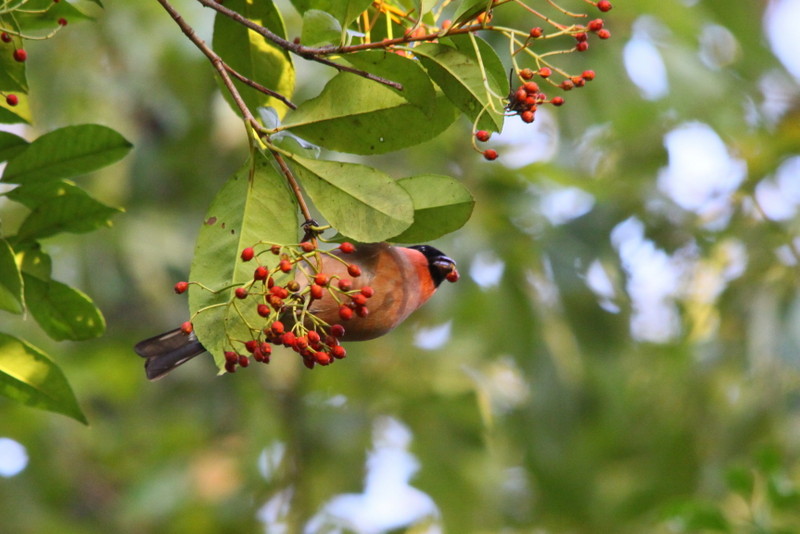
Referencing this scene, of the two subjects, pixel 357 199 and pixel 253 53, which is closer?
pixel 357 199

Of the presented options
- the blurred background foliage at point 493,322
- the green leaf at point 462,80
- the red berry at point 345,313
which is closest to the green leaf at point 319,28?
the green leaf at point 462,80

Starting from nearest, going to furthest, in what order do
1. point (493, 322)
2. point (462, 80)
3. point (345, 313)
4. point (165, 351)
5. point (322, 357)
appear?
point (462, 80)
point (322, 357)
point (345, 313)
point (165, 351)
point (493, 322)

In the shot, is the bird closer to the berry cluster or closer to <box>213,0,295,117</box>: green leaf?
the berry cluster

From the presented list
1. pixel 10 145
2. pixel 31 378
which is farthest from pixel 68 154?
pixel 31 378

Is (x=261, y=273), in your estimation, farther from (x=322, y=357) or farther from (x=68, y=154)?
(x=68, y=154)

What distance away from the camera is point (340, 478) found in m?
5.23

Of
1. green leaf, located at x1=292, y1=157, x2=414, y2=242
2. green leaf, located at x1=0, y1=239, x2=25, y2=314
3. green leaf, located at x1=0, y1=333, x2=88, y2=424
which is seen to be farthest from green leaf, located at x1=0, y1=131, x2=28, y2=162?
green leaf, located at x1=292, y1=157, x2=414, y2=242

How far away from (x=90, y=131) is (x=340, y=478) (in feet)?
12.4

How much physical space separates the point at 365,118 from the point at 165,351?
0.67m

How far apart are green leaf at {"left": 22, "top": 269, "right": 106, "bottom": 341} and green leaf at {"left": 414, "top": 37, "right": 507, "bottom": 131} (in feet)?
2.42

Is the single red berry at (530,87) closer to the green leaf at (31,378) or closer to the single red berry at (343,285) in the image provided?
the single red berry at (343,285)

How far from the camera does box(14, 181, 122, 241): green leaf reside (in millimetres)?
1707

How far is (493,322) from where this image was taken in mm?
5070

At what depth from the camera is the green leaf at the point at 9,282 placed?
1534mm
